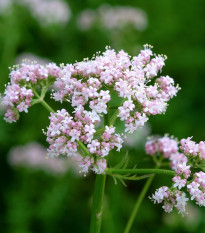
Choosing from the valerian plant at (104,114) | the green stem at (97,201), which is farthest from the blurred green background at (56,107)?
the valerian plant at (104,114)

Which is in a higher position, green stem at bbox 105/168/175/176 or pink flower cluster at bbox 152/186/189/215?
green stem at bbox 105/168/175/176

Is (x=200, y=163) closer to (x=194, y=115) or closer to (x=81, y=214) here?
(x=81, y=214)

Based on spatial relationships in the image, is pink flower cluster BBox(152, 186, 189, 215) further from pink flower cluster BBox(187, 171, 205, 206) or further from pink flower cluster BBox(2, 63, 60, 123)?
pink flower cluster BBox(2, 63, 60, 123)

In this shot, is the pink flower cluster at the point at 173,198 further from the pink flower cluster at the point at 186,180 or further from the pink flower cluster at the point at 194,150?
the pink flower cluster at the point at 194,150

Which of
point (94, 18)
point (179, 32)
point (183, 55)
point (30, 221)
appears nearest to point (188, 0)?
point (179, 32)

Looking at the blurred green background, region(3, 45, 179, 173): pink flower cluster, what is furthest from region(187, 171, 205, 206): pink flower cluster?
the blurred green background

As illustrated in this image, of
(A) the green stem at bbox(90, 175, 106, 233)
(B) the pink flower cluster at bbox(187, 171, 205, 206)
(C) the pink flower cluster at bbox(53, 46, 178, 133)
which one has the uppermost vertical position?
(C) the pink flower cluster at bbox(53, 46, 178, 133)
